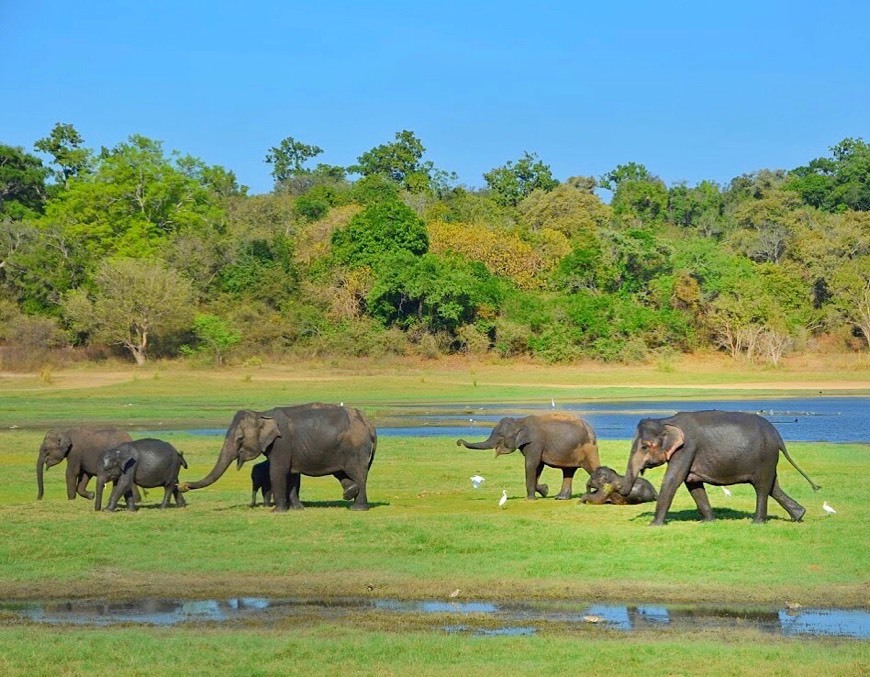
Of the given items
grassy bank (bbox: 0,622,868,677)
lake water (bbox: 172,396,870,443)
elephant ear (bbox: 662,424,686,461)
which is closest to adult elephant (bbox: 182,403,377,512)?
elephant ear (bbox: 662,424,686,461)

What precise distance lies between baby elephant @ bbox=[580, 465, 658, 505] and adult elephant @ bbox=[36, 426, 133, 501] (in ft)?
25.5

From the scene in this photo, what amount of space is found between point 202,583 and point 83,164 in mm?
84751

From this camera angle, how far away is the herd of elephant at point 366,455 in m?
17.1

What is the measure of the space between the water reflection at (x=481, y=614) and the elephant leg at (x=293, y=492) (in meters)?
5.81

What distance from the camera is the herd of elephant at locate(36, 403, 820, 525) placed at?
17.1 metres

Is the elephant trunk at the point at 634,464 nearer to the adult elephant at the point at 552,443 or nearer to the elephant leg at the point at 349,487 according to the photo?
the adult elephant at the point at 552,443

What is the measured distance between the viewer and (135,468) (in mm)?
19828

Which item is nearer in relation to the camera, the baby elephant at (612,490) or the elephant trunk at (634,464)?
the elephant trunk at (634,464)

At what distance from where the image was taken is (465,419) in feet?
141

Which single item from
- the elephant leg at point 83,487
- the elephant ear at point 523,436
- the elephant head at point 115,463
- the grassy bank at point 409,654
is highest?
the elephant ear at point 523,436

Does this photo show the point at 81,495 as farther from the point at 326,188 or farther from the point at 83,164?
the point at 83,164

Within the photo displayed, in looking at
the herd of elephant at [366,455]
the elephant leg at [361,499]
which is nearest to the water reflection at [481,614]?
the herd of elephant at [366,455]

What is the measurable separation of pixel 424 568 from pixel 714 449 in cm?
449

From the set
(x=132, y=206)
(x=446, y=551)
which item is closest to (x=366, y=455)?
(x=446, y=551)
